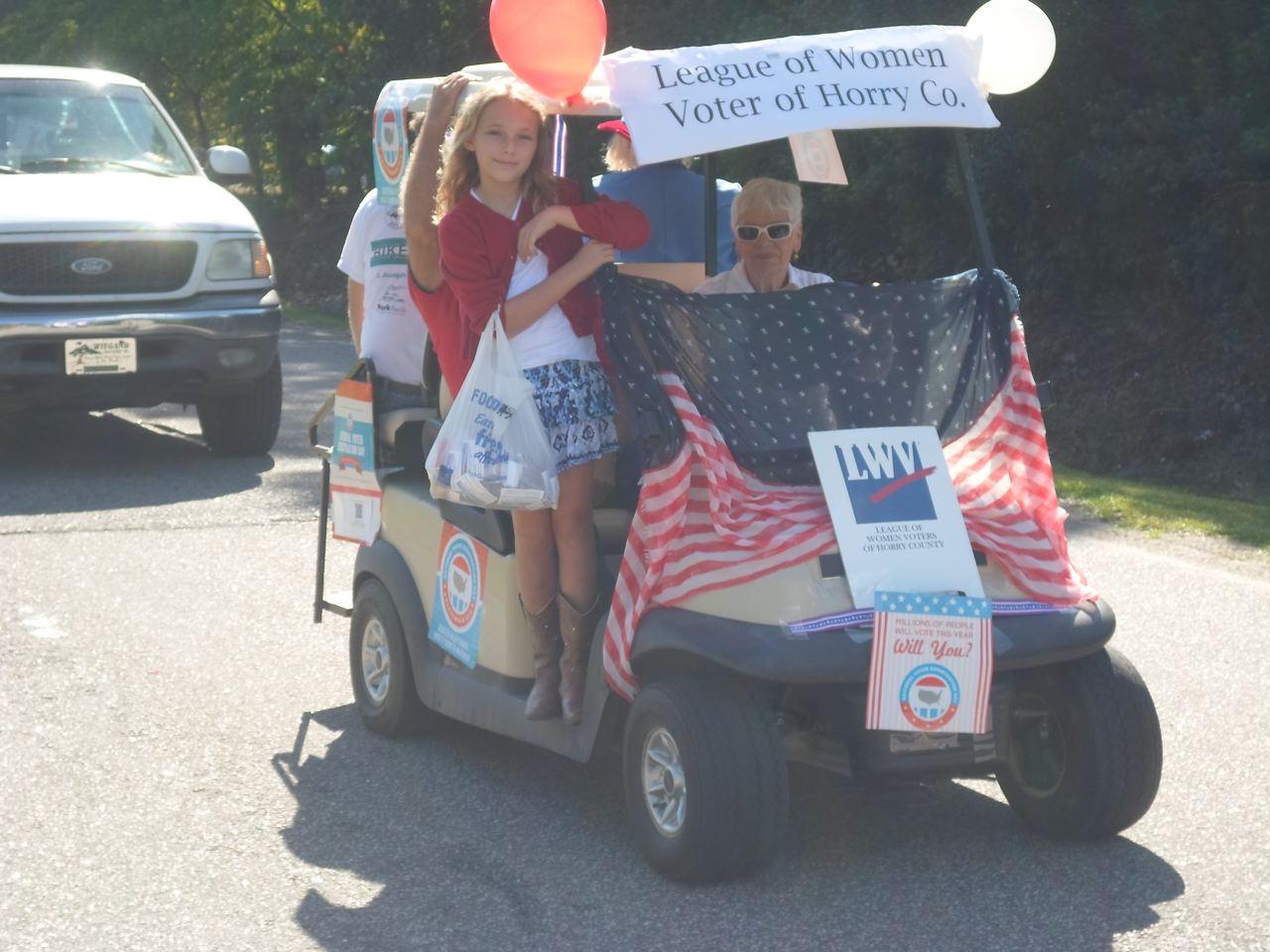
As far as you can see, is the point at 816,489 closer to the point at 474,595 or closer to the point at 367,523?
the point at 474,595

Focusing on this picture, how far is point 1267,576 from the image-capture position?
25.5 ft

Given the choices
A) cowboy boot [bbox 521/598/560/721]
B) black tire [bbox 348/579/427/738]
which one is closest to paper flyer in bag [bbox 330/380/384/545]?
black tire [bbox 348/579/427/738]

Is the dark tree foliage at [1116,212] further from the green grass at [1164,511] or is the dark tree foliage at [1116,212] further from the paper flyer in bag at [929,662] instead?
the paper flyer in bag at [929,662]

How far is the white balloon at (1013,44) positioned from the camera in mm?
4621

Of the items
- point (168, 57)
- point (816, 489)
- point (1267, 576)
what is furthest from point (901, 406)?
point (168, 57)

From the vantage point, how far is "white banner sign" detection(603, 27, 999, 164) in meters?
4.23

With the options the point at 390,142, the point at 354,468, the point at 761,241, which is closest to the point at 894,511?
the point at 761,241

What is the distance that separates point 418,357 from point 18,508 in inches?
147

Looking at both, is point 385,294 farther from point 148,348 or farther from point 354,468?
point 148,348

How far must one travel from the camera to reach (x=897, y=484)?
4316mm

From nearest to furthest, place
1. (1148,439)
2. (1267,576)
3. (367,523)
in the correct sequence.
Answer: (367,523) → (1267,576) → (1148,439)

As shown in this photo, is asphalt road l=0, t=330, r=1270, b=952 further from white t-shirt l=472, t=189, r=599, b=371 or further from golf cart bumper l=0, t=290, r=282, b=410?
golf cart bumper l=0, t=290, r=282, b=410

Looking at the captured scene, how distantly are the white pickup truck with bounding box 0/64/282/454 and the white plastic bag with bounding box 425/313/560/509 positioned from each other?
5784mm

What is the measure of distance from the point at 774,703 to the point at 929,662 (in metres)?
0.46
